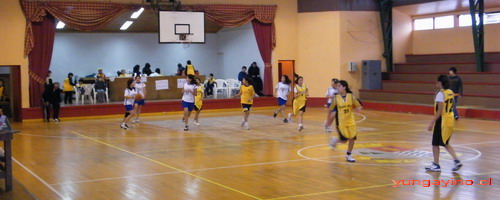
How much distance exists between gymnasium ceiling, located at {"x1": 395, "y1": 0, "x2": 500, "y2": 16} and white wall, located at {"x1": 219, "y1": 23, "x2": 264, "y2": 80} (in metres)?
7.00

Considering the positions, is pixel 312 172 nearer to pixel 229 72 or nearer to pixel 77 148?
pixel 77 148

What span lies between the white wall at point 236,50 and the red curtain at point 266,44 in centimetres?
162

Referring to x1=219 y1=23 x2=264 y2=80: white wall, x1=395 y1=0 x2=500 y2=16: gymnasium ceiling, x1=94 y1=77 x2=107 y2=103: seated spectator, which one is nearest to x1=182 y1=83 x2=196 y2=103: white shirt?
x1=94 y1=77 x2=107 y2=103: seated spectator

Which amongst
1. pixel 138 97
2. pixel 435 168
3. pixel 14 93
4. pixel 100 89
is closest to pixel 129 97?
pixel 138 97

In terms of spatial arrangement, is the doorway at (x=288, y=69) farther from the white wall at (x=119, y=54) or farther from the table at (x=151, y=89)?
the white wall at (x=119, y=54)

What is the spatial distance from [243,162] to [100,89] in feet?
46.9

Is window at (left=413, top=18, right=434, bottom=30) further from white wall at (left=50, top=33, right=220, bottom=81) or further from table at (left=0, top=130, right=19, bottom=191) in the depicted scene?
table at (left=0, top=130, right=19, bottom=191)

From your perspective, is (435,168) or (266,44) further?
(266,44)

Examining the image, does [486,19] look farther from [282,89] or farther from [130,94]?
[130,94]

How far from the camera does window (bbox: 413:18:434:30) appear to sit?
88.2ft

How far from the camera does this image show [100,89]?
24.7m

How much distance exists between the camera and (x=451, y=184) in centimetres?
923

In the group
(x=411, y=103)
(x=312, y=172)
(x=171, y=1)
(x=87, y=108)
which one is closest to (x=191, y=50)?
(x=171, y=1)

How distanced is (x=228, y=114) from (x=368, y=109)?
577cm
